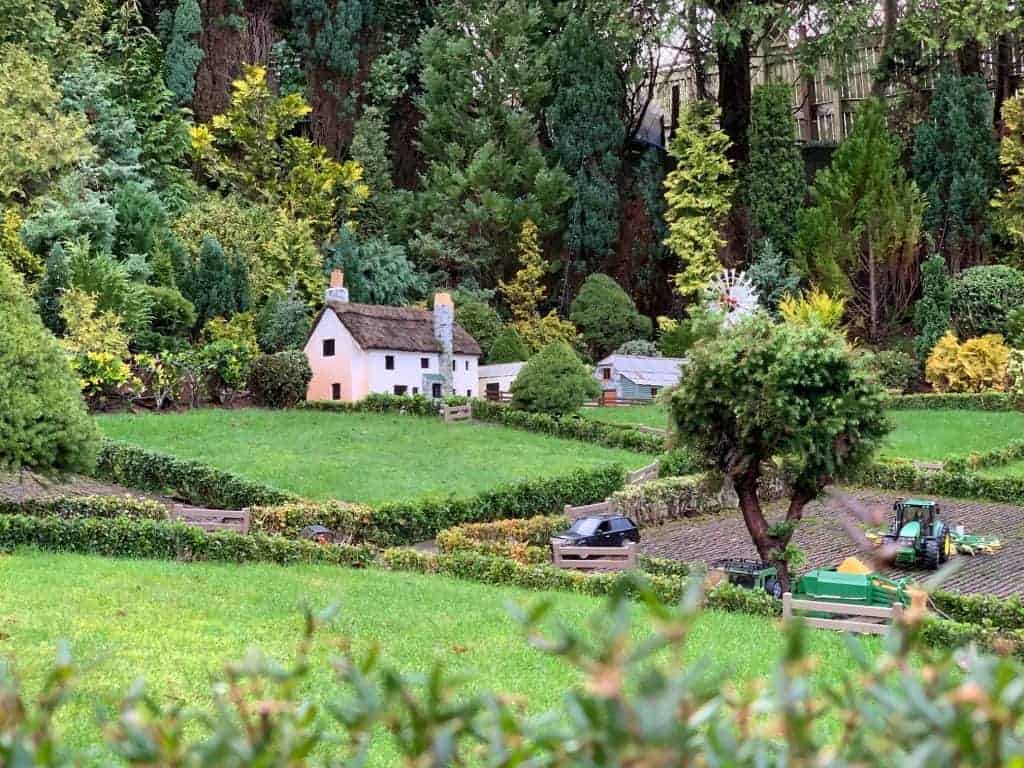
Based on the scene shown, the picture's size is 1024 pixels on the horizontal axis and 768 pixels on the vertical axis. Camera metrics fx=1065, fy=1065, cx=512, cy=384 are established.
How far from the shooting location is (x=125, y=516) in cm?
2078

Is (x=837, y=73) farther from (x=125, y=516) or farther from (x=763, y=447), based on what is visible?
(x=125, y=516)

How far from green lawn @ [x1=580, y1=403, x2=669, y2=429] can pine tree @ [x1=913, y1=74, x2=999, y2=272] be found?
61.4 ft

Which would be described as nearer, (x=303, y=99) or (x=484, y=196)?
(x=484, y=196)

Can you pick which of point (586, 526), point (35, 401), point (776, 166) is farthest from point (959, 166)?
point (35, 401)

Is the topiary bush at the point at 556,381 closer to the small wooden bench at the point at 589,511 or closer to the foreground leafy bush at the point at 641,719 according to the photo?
the small wooden bench at the point at 589,511

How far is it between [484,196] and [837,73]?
19.2 m

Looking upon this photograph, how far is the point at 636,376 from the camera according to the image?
4725cm

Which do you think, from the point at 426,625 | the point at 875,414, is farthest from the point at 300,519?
the point at 875,414

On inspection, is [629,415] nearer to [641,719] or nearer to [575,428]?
[575,428]

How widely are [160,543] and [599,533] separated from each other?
28.4 ft

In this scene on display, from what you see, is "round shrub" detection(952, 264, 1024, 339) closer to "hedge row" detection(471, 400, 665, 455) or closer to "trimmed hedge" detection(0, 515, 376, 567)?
"hedge row" detection(471, 400, 665, 455)

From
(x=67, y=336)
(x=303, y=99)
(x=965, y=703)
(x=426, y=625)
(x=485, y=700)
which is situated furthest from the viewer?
(x=303, y=99)

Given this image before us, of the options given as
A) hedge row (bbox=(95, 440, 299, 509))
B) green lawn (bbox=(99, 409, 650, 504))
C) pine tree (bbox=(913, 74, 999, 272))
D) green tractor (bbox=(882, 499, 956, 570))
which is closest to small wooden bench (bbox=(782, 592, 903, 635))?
green tractor (bbox=(882, 499, 956, 570))

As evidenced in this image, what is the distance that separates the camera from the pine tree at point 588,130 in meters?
55.6
